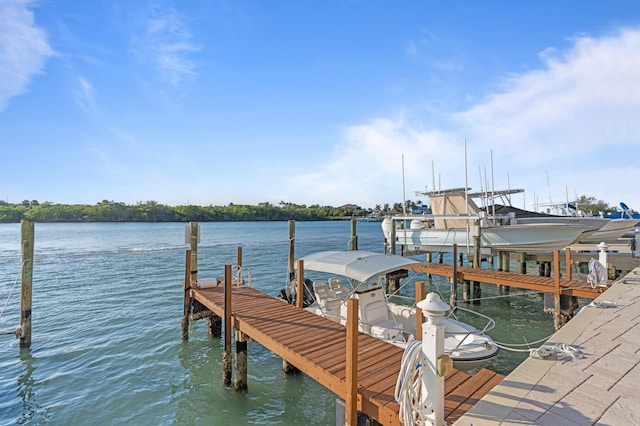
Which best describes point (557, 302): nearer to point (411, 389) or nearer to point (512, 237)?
point (512, 237)

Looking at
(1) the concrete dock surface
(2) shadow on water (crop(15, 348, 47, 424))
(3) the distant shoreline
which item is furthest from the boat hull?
(3) the distant shoreline

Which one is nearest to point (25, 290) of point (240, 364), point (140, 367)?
point (140, 367)

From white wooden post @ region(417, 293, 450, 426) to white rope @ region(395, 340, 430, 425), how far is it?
5 centimetres

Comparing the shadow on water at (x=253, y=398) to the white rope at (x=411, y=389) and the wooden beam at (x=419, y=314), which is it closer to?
the wooden beam at (x=419, y=314)

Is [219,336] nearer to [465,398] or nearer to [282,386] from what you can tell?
[282,386]

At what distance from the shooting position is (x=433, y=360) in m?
3.60

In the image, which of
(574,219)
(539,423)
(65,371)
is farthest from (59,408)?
(574,219)

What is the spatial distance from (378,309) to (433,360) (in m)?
5.25

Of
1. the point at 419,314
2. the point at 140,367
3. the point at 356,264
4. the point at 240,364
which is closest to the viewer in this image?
the point at 419,314

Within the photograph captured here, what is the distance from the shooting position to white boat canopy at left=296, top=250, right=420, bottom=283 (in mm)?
8062

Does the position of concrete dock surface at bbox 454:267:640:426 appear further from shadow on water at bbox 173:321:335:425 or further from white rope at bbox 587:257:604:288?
white rope at bbox 587:257:604:288

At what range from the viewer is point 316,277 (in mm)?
22406

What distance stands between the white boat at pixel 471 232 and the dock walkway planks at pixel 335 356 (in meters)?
12.4

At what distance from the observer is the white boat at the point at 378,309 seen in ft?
23.0
